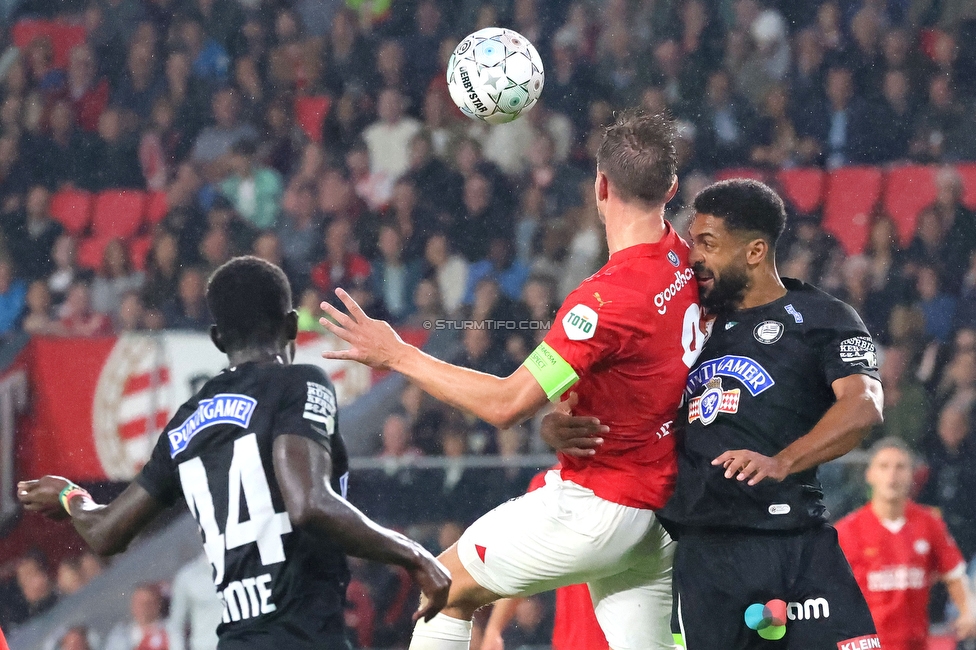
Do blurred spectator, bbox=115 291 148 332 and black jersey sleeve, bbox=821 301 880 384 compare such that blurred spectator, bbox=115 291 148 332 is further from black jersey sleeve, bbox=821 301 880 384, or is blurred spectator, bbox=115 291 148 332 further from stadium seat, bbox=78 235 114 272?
black jersey sleeve, bbox=821 301 880 384

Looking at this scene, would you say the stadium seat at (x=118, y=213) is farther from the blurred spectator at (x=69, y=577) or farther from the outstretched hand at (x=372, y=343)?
the outstretched hand at (x=372, y=343)

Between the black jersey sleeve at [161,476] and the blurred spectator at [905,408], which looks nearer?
the black jersey sleeve at [161,476]

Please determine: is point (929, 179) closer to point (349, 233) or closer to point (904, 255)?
point (904, 255)

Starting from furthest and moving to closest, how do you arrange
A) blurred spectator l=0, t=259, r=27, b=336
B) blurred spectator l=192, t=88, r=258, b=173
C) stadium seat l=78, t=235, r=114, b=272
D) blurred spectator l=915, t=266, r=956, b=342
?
blurred spectator l=192, t=88, r=258, b=173
stadium seat l=78, t=235, r=114, b=272
blurred spectator l=0, t=259, r=27, b=336
blurred spectator l=915, t=266, r=956, b=342

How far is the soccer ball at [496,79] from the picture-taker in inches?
191

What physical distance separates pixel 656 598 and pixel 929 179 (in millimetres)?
5555

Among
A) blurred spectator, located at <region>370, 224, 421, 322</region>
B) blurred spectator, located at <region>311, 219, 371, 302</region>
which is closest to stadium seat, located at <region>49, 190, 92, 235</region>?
blurred spectator, located at <region>311, 219, 371, 302</region>

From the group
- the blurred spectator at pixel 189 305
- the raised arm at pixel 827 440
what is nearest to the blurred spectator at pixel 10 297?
the blurred spectator at pixel 189 305

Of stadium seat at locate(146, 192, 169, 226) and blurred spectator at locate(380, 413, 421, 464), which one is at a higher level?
stadium seat at locate(146, 192, 169, 226)

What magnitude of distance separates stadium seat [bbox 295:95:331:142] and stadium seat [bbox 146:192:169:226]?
1241mm

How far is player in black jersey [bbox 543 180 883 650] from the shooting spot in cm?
338

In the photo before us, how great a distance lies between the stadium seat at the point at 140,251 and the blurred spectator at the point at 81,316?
0.38m

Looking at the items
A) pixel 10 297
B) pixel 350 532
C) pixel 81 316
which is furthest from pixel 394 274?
pixel 350 532

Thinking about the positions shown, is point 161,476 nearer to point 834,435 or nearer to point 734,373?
point 734,373
